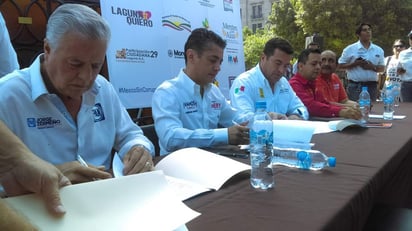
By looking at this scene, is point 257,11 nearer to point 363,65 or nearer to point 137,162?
point 363,65

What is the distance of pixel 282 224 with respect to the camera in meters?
0.86

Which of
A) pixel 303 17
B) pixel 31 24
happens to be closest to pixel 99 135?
pixel 31 24

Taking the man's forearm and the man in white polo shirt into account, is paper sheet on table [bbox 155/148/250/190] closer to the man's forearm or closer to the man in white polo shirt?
the man in white polo shirt

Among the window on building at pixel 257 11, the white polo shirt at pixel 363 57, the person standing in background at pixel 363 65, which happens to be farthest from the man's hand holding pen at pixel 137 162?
the window on building at pixel 257 11

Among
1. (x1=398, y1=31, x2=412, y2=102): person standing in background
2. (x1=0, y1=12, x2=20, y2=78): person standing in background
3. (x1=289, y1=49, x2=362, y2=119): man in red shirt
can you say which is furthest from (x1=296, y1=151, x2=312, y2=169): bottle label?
(x1=398, y1=31, x2=412, y2=102): person standing in background

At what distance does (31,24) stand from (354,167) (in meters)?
2.61

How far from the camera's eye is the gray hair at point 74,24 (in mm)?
1202

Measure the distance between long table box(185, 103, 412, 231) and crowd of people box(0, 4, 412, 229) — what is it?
0.30 metres

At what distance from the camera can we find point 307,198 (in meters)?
1.04

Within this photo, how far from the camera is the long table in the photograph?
2.88ft

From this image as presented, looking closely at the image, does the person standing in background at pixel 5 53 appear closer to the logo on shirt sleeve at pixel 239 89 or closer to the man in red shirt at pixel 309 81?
the logo on shirt sleeve at pixel 239 89

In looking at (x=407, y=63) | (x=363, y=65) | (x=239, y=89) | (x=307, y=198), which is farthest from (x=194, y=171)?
(x=407, y=63)

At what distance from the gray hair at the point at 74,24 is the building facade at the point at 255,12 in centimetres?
3693

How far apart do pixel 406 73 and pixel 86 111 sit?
5591mm
